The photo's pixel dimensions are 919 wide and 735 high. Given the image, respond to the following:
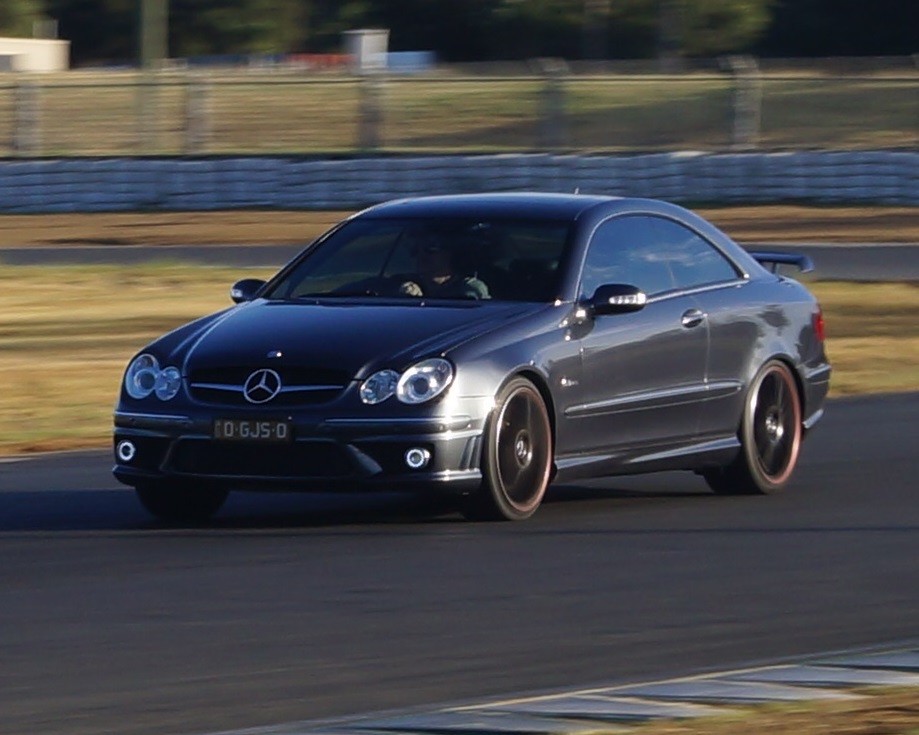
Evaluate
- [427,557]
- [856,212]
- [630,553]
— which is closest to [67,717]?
[427,557]

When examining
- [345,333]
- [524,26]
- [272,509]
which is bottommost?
[272,509]

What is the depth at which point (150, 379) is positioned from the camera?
949cm

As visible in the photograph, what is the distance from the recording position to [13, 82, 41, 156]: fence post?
41.4 m

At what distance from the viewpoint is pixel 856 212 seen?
3566 centimetres

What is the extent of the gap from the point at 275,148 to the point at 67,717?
37.4m

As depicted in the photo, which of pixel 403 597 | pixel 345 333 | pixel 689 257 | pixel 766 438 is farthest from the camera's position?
pixel 766 438

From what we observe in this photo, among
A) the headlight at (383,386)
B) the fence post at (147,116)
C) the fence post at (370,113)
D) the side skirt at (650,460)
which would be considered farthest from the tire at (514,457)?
the fence post at (147,116)

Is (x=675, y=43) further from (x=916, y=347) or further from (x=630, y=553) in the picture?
(x=630, y=553)

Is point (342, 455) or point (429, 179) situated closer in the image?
point (342, 455)

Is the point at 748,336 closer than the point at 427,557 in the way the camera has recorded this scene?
No

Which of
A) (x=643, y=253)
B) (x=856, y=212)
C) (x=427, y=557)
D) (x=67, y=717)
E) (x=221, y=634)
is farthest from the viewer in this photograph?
(x=856, y=212)

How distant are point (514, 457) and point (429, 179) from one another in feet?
88.6

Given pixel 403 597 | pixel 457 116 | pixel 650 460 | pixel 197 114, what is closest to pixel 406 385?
pixel 403 597

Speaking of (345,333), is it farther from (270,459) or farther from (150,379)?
(150,379)
